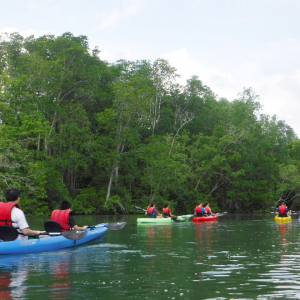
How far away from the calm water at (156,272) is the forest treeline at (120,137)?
18.1 meters

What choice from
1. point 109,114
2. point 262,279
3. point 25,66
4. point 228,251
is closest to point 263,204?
point 109,114

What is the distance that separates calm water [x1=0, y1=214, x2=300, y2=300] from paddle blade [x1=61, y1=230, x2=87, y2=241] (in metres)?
0.29

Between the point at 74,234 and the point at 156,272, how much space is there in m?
4.13

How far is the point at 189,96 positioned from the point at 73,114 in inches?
653

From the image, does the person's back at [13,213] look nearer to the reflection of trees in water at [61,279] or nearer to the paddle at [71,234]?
the reflection of trees in water at [61,279]

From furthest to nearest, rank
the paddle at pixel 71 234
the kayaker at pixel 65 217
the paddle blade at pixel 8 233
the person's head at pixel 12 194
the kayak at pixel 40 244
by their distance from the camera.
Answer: the kayaker at pixel 65 217
the paddle at pixel 71 234
the kayak at pixel 40 244
the paddle blade at pixel 8 233
the person's head at pixel 12 194

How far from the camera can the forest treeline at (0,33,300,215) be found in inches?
1350

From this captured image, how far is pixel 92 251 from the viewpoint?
36.7ft

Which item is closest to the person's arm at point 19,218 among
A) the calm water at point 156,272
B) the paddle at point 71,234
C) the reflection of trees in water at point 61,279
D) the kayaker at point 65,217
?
the calm water at point 156,272

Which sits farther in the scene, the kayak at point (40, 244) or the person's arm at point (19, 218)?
the kayak at point (40, 244)

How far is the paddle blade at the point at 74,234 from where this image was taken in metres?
11.4

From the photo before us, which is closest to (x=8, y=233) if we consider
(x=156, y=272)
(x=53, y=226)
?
Answer: (x=53, y=226)

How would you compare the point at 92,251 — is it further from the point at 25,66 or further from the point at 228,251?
the point at 25,66

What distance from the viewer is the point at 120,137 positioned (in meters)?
38.7
